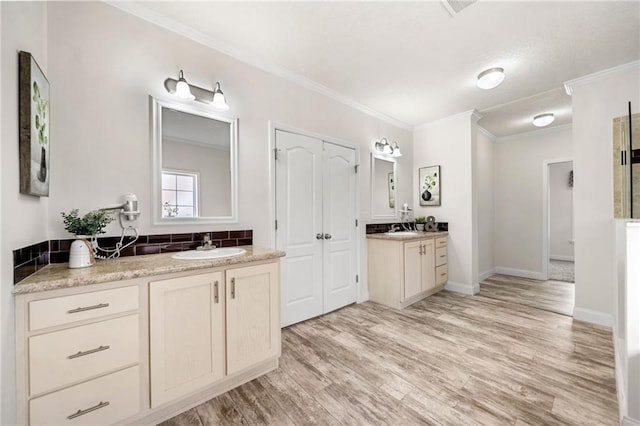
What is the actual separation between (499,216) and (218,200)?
5.26 m

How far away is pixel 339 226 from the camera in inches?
127

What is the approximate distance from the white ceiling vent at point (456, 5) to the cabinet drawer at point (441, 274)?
121 inches

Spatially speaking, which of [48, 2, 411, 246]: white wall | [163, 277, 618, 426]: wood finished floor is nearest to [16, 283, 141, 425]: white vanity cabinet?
[163, 277, 618, 426]: wood finished floor

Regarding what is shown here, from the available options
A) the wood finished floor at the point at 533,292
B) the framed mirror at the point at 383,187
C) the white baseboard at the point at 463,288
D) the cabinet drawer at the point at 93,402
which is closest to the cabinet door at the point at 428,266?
Answer: the white baseboard at the point at 463,288

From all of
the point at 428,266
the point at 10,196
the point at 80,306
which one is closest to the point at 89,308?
the point at 80,306

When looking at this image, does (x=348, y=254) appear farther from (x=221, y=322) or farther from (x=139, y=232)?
(x=139, y=232)

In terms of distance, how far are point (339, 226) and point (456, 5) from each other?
227 cm

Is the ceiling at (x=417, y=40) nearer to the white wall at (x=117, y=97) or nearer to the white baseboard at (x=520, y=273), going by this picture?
the white wall at (x=117, y=97)

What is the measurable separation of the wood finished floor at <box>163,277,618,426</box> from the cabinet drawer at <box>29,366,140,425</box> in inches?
11.5

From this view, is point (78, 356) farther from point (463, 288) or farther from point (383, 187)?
point (463, 288)

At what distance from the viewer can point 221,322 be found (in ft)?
5.41

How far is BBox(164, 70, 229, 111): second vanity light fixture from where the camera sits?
76.6 inches

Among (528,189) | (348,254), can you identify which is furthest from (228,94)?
(528,189)

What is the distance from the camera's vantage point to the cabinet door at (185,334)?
4.66 feet
